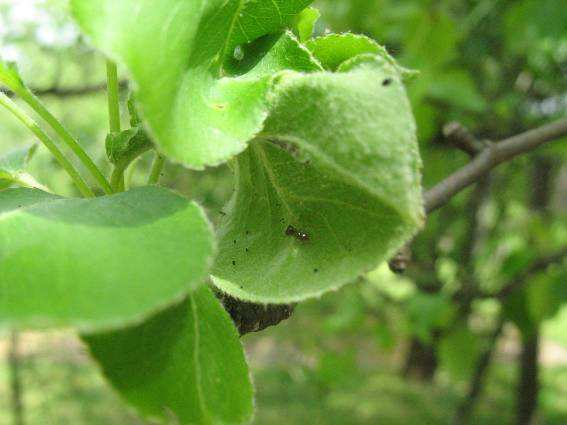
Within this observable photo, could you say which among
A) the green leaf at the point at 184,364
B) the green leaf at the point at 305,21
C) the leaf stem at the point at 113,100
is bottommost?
the green leaf at the point at 184,364

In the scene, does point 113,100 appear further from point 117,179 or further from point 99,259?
point 99,259

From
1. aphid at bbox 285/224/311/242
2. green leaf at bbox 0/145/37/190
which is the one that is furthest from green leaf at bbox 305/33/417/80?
green leaf at bbox 0/145/37/190

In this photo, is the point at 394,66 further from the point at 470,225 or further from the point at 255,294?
the point at 470,225

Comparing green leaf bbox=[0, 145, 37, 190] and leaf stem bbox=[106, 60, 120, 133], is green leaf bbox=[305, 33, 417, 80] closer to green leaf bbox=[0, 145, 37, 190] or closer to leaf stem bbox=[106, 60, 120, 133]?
leaf stem bbox=[106, 60, 120, 133]

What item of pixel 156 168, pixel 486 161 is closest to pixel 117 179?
pixel 156 168

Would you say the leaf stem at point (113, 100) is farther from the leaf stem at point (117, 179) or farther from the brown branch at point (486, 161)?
the brown branch at point (486, 161)

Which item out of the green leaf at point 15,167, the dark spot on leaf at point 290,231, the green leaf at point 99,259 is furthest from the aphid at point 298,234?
the green leaf at point 15,167
